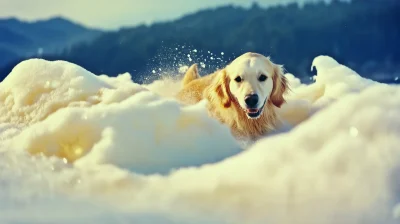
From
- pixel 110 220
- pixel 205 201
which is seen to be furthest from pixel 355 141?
pixel 110 220

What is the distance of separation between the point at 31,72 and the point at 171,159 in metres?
0.38

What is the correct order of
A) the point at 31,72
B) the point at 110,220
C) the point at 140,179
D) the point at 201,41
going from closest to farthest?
1. the point at 110,220
2. the point at 140,179
3. the point at 31,72
4. the point at 201,41

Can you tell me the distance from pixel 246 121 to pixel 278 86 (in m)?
0.11

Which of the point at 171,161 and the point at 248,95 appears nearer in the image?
the point at 171,161

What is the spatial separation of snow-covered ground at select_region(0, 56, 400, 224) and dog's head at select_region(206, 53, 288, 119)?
0.43 feet

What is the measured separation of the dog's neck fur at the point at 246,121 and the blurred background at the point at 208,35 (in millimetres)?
116

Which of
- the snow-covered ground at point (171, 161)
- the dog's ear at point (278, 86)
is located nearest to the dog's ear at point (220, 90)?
the dog's ear at point (278, 86)

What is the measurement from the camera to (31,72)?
109cm

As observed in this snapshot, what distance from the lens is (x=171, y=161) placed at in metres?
0.89

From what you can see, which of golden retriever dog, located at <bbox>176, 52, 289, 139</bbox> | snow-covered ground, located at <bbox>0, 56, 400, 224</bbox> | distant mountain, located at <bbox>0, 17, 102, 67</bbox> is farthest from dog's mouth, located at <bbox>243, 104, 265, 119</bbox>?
distant mountain, located at <bbox>0, 17, 102, 67</bbox>

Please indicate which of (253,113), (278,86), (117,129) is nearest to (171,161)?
(117,129)

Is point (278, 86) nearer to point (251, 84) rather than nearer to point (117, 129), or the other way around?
point (251, 84)

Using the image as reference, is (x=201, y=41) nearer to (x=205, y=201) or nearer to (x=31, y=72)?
(x=31, y=72)

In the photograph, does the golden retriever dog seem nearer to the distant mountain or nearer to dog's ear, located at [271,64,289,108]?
dog's ear, located at [271,64,289,108]
